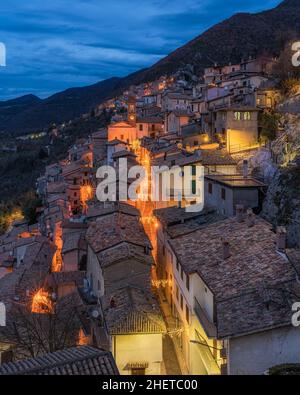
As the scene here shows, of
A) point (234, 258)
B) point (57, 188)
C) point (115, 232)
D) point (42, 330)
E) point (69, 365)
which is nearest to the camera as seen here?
point (69, 365)

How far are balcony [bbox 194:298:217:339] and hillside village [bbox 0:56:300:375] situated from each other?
2.8 inches

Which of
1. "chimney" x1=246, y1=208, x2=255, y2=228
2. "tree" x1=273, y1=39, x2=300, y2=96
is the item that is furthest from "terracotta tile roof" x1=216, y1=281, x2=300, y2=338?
"tree" x1=273, y1=39, x2=300, y2=96

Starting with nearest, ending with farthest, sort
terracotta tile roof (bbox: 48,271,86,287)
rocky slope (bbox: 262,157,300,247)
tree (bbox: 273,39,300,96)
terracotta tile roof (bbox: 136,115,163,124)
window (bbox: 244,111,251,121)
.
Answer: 1. rocky slope (bbox: 262,157,300,247)
2. terracotta tile roof (bbox: 48,271,86,287)
3. window (bbox: 244,111,251,121)
4. tree (bbox: 273,39,300,96)
5. terracotta tile roof (bbox: 136,115,163,124)

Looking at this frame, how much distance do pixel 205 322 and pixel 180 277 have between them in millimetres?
5672

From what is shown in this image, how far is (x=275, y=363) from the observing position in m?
14.2

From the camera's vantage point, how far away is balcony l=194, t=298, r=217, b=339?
1521 cm

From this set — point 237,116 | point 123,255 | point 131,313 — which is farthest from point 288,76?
point 131,313

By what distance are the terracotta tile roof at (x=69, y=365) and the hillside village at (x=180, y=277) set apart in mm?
25

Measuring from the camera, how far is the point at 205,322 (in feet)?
53.7

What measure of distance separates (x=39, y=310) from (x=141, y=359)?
934 centimetres

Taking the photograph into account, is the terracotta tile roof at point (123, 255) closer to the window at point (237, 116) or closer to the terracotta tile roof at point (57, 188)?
the window at point (237, 116)

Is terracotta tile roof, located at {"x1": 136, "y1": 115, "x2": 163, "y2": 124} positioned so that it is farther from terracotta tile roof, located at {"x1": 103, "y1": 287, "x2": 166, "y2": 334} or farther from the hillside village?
terracotta tile roof, located at {"x1": 103, "y1": 287, "x2": 166, "y2": 334}

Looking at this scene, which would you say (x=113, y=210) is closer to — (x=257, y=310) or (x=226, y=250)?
(x=226, y=250)
